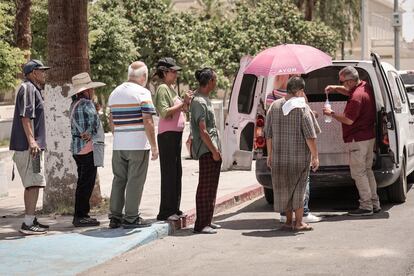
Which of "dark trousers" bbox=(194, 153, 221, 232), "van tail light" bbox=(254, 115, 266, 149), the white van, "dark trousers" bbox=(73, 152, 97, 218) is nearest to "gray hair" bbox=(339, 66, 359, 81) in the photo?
the white van

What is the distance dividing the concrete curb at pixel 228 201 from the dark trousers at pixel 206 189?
15.5 inches

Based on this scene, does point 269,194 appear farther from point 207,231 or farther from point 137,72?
point 137,72

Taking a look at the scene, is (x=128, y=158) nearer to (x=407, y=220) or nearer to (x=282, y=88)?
(x=282, y=88)

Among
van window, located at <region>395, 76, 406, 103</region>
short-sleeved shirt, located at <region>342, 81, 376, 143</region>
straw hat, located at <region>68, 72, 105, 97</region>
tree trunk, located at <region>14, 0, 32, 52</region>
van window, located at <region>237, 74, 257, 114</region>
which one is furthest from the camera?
tree trunk, located at <region>14, 0, 32, 52</region>

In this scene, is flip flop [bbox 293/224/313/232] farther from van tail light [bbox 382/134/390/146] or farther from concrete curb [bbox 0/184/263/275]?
van tail light [bbox 382/134/390/146]

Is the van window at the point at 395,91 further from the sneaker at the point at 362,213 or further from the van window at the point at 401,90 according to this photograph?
the sneaker at the point at 362,213

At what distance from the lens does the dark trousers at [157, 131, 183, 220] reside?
10109 millimetres

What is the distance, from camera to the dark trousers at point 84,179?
9828 mm

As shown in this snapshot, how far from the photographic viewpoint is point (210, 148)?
31.8 ft

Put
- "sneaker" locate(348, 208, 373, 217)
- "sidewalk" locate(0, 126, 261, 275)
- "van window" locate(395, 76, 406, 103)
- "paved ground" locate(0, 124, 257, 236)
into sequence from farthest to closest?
"van window" locate(395, 76, 406, 103) → "sneaker" locate(348, 208, 373, 217) → "paved ground" locate(0, 124, 257, 236) → "sidewalk" locate(0, 126, 261, 275)

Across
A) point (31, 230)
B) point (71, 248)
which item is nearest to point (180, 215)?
point (31, 230)

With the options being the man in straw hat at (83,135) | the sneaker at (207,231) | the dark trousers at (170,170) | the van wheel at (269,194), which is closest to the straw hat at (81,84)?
the man in straw hat at (83,135)

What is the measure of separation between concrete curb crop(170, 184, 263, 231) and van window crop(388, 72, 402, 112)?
2.70m

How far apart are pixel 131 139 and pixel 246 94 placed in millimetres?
5742
